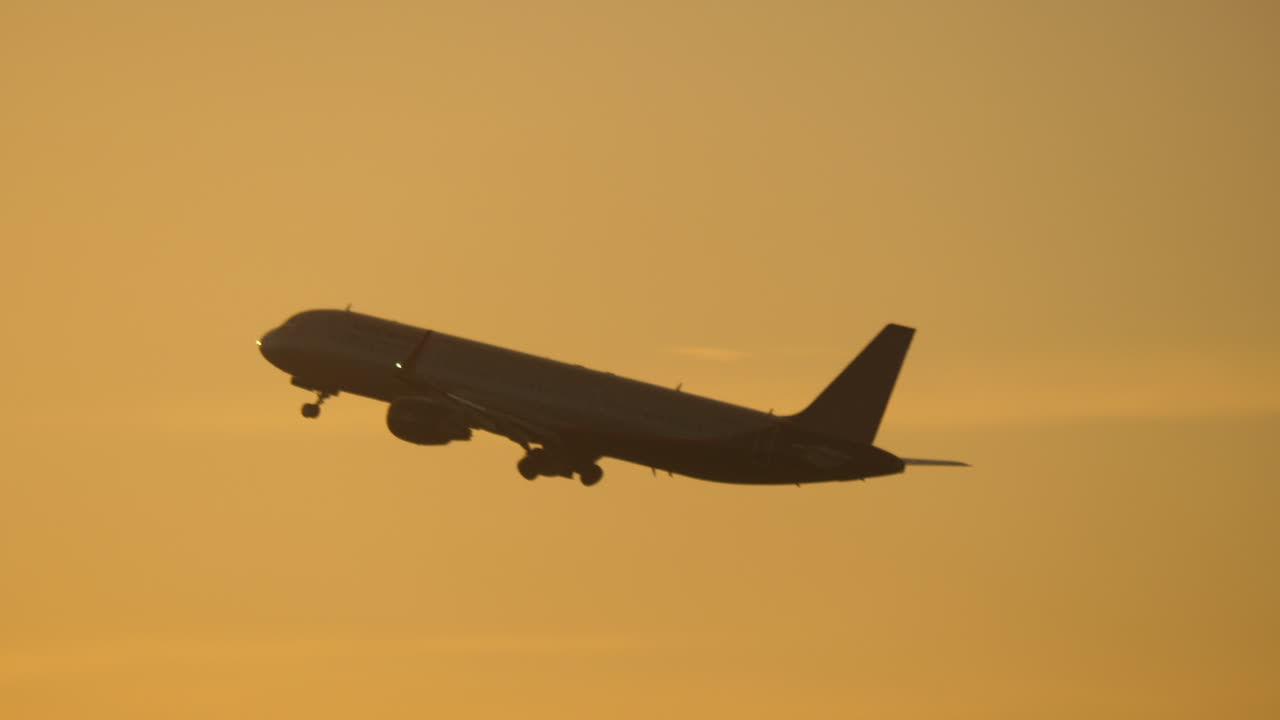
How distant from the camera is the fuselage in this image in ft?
275

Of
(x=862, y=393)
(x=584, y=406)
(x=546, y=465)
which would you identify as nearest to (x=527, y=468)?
(x=546, y=465)

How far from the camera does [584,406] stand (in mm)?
85938

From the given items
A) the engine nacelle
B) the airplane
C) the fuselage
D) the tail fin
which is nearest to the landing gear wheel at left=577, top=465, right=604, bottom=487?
the airplane

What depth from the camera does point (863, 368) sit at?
281ft

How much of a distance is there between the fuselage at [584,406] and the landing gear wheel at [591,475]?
5.86 feet

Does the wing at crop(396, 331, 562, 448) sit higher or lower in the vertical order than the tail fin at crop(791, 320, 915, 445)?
lower

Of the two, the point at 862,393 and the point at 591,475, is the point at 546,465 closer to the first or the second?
the point at 591,475

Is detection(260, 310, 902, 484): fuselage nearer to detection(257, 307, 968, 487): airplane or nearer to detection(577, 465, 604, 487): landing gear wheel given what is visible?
detection(257, 307, 968, 487): airplane

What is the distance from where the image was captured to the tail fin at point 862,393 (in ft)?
277

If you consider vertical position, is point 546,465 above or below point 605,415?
below

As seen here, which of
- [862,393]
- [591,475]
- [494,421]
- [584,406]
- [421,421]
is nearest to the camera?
[862,393]

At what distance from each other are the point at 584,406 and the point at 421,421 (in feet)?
20.5

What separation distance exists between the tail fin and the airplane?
0.04 m

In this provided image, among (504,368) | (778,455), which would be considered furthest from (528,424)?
(778,455)
